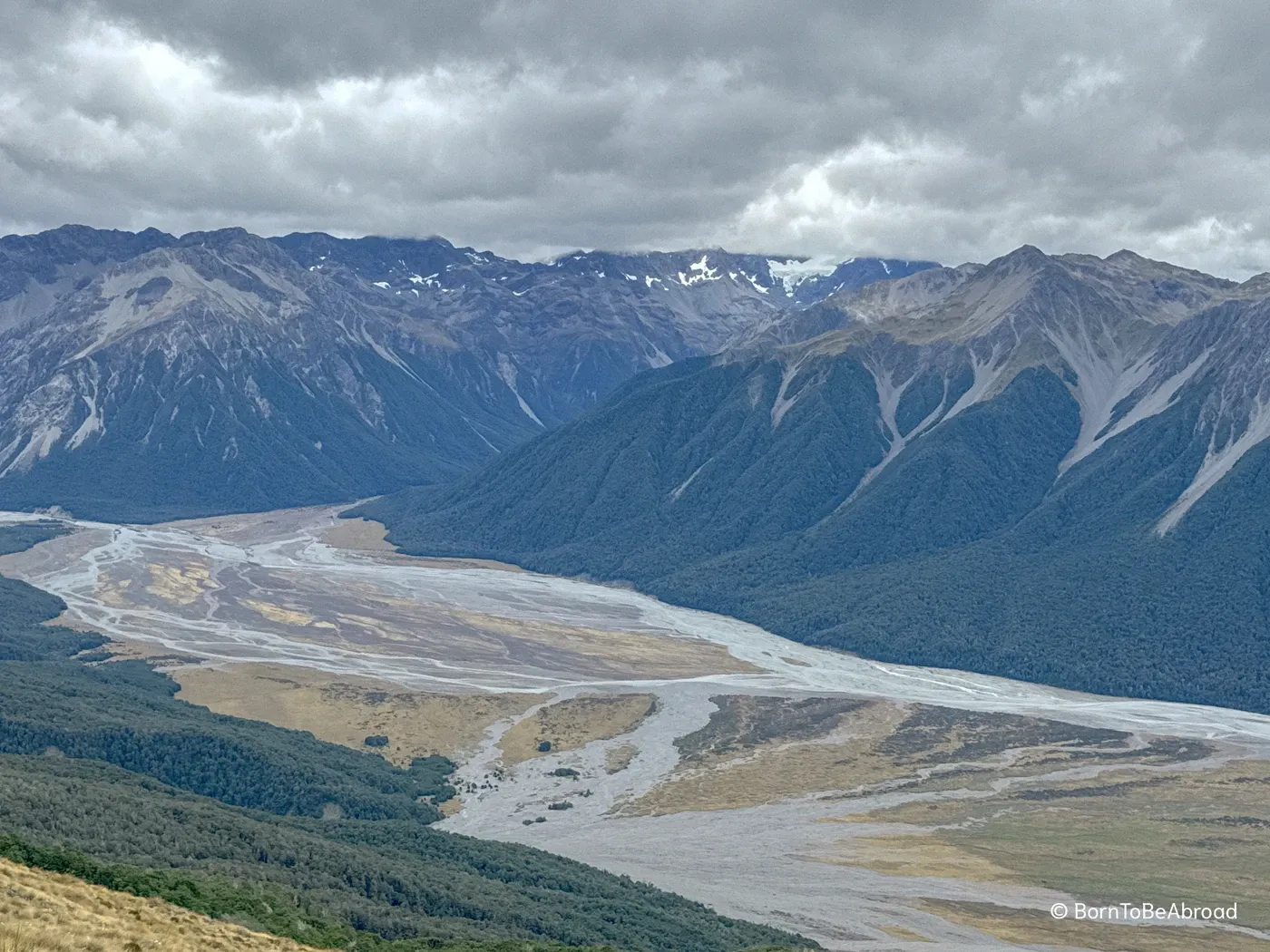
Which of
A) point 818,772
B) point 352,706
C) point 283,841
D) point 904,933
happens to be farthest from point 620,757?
point 283,841

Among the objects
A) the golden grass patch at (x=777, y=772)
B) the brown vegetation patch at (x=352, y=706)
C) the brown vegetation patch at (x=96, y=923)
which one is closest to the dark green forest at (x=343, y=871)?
the brown vegetation patch at (x=96, y=923)

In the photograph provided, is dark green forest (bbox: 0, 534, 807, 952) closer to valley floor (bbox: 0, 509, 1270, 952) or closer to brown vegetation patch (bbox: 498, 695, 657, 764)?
valley floor (bbox: 0, 509, 1270, 952)

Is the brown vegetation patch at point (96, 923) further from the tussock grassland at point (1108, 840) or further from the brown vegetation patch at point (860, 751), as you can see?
the brown vegetation patch at point (860, 751)

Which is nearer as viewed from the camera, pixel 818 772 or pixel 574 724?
pixel 818 772

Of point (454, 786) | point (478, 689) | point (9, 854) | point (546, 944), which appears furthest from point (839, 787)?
point (9, 854)

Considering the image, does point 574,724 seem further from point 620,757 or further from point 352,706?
point 352,706

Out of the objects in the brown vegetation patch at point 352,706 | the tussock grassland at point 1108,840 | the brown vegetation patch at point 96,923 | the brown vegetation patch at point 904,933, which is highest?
the brown vegetation patch at point 96,923

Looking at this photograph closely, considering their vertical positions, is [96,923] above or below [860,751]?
above
